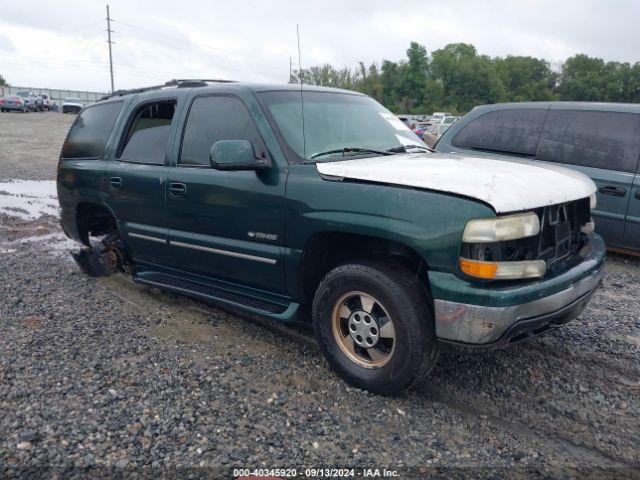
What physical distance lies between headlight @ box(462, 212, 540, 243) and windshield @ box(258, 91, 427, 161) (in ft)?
3.96

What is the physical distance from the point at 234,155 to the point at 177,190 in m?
0.90

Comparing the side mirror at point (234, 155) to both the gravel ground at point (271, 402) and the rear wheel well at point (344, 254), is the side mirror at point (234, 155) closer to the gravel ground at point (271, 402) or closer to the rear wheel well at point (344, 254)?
the rear wheel well at point (344, 254)

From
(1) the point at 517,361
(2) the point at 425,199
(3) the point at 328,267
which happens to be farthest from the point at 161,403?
(1) the point at 517,361

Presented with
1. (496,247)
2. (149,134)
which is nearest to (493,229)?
(496,247)

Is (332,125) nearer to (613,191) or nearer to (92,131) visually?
(92,131)

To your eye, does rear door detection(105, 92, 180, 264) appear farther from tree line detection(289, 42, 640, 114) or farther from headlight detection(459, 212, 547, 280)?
tree line detection(289, 42, 640, 114)

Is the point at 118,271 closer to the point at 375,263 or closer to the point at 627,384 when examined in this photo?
the point at 375,263

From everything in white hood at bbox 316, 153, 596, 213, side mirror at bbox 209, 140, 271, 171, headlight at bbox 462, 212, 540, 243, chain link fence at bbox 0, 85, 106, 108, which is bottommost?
headlight at bbox 462, 212, 540, 243

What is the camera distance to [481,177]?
9.64 feet

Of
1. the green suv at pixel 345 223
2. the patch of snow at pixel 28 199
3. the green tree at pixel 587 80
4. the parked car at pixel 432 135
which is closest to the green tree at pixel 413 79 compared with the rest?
the green tree at pixel 587 80

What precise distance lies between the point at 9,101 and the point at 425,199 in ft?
152

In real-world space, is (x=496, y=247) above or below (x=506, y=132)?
below

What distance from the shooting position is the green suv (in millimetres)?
2799

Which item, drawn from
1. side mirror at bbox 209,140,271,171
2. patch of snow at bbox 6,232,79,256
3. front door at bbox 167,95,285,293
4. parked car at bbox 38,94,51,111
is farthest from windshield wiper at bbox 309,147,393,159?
parked car at bbox 38,94,51,111
